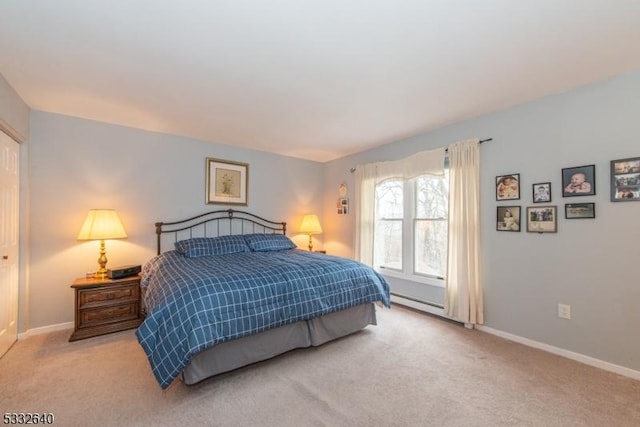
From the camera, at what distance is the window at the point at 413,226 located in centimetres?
362

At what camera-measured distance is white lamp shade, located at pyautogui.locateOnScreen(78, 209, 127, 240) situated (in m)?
2.94

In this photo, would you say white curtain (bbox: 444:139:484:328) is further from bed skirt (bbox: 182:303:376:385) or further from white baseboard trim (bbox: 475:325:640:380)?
bed skirt (bbox: 182:303:376:385)

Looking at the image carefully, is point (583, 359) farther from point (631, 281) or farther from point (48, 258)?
point (48, 258)

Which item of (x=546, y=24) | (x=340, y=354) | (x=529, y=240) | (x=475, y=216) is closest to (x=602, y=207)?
(x=529, y=240)

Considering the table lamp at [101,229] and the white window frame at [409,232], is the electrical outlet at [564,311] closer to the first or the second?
the white window frame at [409,232]

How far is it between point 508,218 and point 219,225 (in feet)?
12.1

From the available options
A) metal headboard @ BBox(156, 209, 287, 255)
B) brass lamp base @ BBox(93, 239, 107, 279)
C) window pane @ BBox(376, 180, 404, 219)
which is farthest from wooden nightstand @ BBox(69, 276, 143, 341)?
window pane @ BBox(376, 180, 404, 219)

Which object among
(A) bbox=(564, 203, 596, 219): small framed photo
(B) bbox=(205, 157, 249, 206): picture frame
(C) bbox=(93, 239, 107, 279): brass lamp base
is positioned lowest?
(C) bbox=(93, 239, 107, 279): brass lamp base

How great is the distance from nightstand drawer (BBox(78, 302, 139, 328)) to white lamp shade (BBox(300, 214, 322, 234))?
2559mm

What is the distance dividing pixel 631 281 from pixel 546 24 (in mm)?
2079

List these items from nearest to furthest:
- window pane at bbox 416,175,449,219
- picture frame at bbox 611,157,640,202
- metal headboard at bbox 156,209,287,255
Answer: picture frame at bbox 611,157,640,202 → window pane at bbox 416,175,449,219 → metal headboard at bbox 156,209,287,255

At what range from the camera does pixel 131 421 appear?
1711 millimetres

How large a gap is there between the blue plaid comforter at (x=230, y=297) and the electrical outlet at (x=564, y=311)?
155 centimetres

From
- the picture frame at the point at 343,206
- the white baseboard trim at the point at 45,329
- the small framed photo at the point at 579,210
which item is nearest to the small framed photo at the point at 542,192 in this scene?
the small framed photo at the point at 579,210
